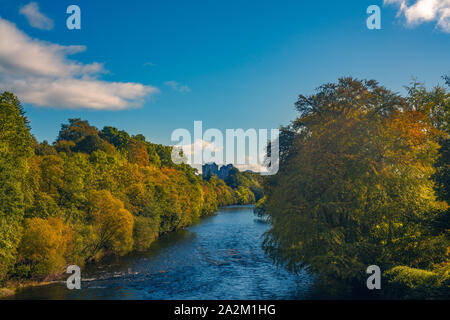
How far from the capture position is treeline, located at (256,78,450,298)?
23.6 meters

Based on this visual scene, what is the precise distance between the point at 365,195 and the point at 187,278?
20.3m

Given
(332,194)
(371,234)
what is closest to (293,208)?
(332,194)

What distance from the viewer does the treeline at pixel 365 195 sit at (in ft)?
77.4

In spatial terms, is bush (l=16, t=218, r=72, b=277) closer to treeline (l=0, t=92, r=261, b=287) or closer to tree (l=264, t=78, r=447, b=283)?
treeline (l=0, t=92, r=261, b=287)

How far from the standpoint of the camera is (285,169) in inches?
1235

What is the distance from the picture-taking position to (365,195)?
24.6 meters

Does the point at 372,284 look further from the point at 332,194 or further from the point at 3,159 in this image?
the point at 3,159

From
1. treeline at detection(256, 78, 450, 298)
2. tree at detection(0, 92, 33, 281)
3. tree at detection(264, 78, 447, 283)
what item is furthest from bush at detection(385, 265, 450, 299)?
tree at detection(0, 92, 33, 281)

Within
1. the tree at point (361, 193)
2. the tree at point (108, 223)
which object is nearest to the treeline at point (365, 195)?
the tree at point (361, 193)

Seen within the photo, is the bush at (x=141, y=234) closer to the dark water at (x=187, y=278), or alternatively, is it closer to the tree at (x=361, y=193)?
the dark water at (x=187, y=278)

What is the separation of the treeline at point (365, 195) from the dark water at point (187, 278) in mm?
5215

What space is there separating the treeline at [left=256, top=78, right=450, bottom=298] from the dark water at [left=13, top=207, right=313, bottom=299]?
5.21m

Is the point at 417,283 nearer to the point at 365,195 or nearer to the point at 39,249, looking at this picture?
the point at 365,195

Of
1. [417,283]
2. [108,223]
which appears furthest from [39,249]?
[417,283]
